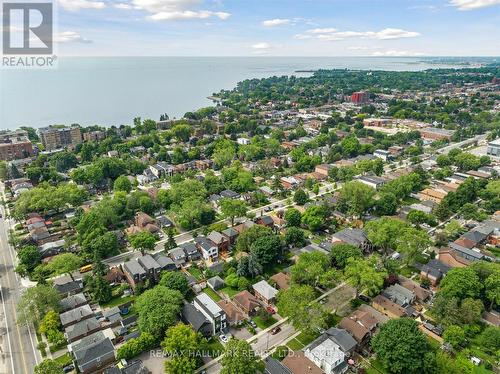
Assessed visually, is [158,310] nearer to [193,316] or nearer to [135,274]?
[193,316]

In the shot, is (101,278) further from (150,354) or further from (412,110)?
(412,110)

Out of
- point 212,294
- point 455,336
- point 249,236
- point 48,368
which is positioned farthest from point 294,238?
point 48,368

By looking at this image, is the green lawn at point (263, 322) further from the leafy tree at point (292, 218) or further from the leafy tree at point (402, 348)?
the leafy tree at point (292, 218)

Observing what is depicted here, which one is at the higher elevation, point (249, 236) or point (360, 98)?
point (360, 98)

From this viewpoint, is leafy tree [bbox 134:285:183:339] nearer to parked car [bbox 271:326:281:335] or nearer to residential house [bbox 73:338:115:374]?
residential house [bbox 73:338:115:374]

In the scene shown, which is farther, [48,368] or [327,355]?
[327,355]
